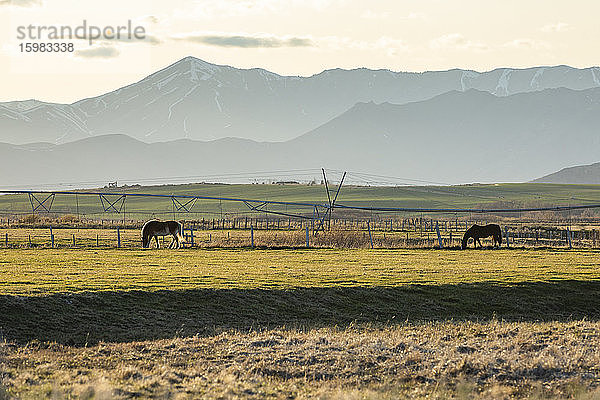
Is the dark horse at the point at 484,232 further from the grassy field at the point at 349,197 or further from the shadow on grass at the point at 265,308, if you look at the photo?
the grassy field at the point at 349,197

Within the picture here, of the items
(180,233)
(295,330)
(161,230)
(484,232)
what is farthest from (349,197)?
(295,330)

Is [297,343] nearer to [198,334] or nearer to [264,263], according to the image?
[198,334]

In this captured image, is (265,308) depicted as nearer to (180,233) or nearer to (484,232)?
(180,233)

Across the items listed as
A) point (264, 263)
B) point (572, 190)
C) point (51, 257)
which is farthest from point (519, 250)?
point (572, 190)

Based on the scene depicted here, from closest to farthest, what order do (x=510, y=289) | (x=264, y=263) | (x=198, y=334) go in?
1. (x=198, y=334)
2. (x=510, y=289)
3. (x=264, y=263)

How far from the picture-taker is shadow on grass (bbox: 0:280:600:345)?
19.0 metres

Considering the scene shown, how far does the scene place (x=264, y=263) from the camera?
34.0 meters

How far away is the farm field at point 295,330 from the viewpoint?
47.6 feet

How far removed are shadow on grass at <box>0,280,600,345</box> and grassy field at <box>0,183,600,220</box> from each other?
10027 centimetres

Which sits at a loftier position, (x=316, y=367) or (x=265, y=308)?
(x=265, y=308)

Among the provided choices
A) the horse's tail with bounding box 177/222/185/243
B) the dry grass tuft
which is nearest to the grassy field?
the horse's tail with bounding box 177/222/185/243

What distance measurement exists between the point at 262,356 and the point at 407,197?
144928mm

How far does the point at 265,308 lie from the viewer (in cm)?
2244

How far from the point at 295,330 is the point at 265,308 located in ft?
9.22
